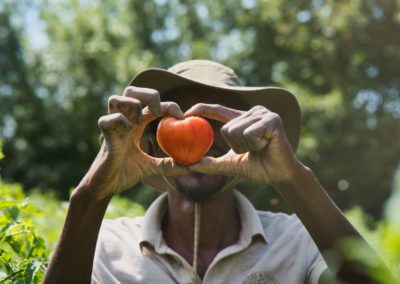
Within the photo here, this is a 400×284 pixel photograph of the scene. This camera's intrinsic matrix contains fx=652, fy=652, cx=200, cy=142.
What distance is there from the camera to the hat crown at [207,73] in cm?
344

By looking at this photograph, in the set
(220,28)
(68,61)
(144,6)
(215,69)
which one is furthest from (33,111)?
(215,69)

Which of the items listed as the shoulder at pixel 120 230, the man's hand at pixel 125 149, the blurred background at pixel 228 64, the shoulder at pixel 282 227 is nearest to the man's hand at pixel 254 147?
the man's hand at pixel 125 149

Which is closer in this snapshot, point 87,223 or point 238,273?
point 87,223

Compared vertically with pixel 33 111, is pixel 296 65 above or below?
above

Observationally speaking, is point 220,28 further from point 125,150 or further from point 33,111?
point 125,150

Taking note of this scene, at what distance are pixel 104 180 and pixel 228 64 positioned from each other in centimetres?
2586

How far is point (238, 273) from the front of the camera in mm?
3098

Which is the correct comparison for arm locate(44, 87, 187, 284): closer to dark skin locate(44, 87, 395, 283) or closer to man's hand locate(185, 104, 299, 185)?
dark skin locate(44, 87, 395, 283)

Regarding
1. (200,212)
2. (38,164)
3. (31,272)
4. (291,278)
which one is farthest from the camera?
(38,164)

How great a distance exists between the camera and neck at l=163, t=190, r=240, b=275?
11.0ft

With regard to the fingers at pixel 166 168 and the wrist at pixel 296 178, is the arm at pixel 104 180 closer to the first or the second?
the fingers at pixel 166 168

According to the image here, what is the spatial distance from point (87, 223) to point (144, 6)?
96.0 feet

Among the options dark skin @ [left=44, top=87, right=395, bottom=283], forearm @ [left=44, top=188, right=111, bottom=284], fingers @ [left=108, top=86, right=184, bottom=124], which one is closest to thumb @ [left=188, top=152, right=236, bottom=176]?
dark skin @ [left=44, top=87, right=395, bottom=283]

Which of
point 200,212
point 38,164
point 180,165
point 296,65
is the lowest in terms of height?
point 38,164
